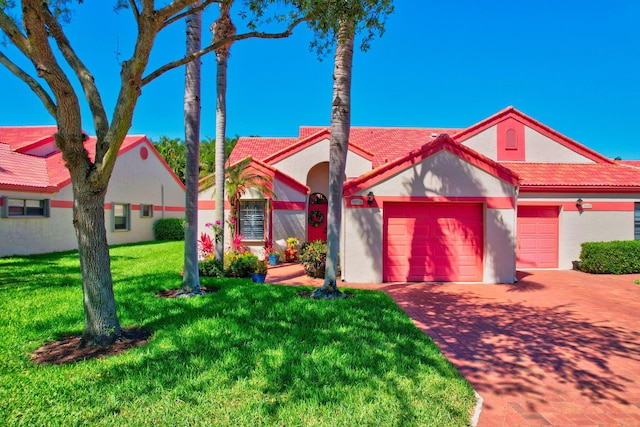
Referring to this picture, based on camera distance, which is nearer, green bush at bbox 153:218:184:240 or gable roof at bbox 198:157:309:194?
gable roof at bbox 198:157:309:194

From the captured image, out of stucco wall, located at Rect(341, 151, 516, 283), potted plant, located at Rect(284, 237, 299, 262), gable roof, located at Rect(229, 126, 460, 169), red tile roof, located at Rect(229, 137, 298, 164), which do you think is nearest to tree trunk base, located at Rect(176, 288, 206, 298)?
stucco wall, located at Rect(341, 151, 516, 283)

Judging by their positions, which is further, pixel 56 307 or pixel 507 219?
pixel 507 219

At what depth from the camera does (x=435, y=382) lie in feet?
14.1

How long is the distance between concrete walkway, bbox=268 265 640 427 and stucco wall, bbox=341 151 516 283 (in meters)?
0.66

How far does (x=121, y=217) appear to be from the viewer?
72.1ft

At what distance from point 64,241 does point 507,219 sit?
65.7 feet

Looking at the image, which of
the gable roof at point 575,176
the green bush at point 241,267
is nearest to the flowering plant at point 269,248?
the green bush at point 241,267

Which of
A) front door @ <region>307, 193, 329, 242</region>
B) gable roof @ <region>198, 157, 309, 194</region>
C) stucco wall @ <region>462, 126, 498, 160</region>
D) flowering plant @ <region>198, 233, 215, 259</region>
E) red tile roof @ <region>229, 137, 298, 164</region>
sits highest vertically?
red tile roof @ <region>229, 137, 298, 164</region>

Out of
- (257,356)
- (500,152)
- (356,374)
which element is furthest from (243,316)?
(500,152)

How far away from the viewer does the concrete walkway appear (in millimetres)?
4062

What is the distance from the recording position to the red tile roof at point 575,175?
14.1m

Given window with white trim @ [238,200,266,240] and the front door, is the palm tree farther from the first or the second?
the front door

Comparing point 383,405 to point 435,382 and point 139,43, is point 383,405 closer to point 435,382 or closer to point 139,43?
point 435,382

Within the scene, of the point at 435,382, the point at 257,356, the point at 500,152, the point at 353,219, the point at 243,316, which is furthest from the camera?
the point at 500,152
